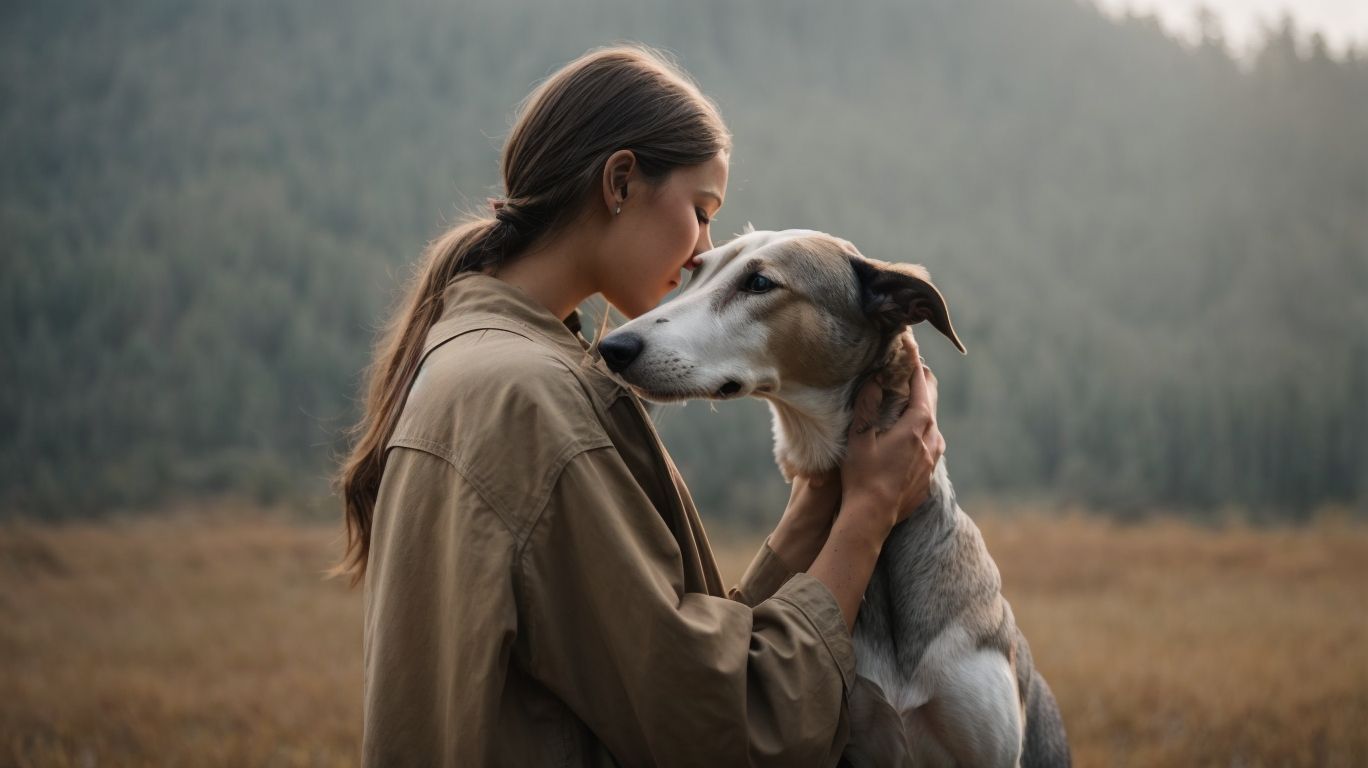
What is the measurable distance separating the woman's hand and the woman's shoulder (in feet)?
2.79

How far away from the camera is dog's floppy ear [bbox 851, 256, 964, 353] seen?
10.2 ft

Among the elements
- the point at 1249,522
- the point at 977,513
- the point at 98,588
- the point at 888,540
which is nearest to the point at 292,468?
the point at 98,588

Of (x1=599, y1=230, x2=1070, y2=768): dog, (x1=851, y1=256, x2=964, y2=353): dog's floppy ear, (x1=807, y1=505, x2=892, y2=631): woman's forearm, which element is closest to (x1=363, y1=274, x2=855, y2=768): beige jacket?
(x1=807, y1=505, x2=892, y2=631): woman's forearm

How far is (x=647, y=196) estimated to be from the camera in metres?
2.78

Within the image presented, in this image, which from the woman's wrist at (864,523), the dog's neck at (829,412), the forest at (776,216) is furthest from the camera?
the forest at (776,216)

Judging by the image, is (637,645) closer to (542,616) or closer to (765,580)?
(542,616)

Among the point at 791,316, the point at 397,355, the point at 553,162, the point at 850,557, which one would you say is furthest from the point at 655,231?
the point at 850,557

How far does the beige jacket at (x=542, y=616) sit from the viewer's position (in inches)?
81.1

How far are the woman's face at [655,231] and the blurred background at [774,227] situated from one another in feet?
1.79

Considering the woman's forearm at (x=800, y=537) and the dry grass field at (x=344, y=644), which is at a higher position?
the woman's forearm at (x=800, y=537)

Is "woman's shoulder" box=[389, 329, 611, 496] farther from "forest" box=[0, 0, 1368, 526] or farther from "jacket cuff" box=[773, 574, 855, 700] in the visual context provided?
"forest" box=[0, 0, 1368, 526]

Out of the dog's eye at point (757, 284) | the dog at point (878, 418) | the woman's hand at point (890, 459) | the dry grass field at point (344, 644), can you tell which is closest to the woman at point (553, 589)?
the woman's hand at point (890, 459)

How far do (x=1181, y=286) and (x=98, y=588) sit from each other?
35.6m

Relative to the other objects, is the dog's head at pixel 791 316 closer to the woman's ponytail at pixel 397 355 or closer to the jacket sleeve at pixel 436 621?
the woman's ponytail at pixel 397 355
